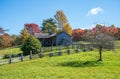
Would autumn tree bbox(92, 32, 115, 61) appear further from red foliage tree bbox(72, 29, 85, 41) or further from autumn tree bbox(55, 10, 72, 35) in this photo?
red foliage tree bbox(72, 29, 85, 41)

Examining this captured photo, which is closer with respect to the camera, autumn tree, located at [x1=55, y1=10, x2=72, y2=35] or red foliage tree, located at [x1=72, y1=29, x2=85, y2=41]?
autumn tree, located at [x1=55, y1=10, x2=72, y2=35]

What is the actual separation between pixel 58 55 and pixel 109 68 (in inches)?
494

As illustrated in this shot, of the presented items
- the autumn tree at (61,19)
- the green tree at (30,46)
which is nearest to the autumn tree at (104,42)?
the green tree at (30,46)

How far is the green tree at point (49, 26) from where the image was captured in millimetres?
89562

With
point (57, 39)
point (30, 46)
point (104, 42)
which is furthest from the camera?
point (57, 39)

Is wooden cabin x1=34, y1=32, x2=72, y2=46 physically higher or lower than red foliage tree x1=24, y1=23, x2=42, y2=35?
lower

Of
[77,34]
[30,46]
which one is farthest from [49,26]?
[30,46]

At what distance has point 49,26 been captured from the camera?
9056 centimetres

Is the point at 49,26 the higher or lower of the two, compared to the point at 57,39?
higher

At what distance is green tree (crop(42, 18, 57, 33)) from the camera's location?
89.6 meters

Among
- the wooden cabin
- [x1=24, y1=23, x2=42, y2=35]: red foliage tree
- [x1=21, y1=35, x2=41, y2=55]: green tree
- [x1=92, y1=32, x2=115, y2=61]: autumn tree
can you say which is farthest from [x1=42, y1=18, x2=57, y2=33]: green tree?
[x1=92, y1=32, x2=115, y2=61]: autumn tree

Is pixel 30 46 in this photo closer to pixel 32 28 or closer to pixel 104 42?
pixel 104 42

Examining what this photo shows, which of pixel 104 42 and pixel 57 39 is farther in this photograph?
pixel 57 39

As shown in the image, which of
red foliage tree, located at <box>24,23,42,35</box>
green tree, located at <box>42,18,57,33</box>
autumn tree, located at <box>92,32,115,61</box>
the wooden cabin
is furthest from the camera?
red foliage tree, located at <box>24,23,42,35</box>
